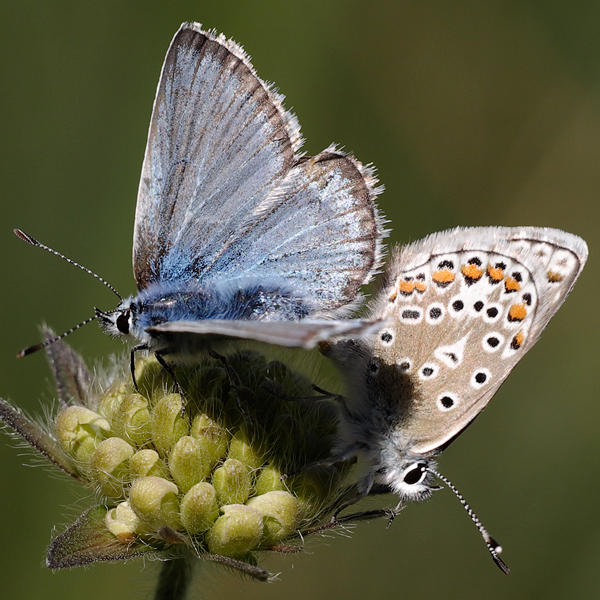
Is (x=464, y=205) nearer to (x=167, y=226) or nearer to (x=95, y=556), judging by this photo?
(x=167, y=226)

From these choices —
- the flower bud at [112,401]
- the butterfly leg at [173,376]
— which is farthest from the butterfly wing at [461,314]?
the flower bud at [112,401]

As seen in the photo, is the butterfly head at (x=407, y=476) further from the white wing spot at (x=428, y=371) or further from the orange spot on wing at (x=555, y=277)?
the orange spot on wing at (x=555, y=277)

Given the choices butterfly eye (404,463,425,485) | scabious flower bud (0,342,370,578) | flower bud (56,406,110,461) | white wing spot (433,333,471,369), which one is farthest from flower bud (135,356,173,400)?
white wing spot (433,333,471,369)

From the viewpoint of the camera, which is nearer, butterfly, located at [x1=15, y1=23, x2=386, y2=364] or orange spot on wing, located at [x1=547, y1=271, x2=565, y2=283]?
butterfly, located at [x1=15, y1=23, x2=386, y2=364]

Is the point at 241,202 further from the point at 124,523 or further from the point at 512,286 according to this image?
the point at 124,523

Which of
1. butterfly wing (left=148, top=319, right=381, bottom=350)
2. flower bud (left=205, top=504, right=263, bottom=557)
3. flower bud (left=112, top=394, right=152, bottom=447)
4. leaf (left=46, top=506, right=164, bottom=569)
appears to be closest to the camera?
butterfly wing (left=148, top=319, right=381, bottom=350)

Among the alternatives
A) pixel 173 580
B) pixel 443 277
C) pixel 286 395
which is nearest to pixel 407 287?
pixel 443 277

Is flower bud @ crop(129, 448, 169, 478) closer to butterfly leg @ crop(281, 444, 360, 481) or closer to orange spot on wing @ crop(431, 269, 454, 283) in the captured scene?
butterfly leg @ crop(281, 444, 360, 481)

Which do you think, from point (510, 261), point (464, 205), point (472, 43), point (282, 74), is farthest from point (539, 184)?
point (510, 261)
